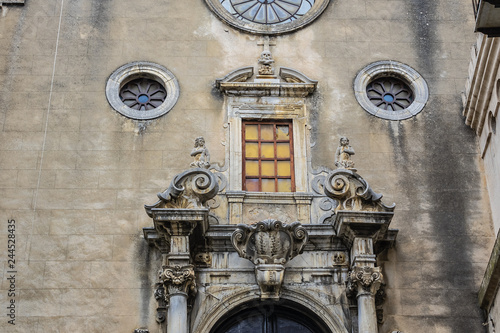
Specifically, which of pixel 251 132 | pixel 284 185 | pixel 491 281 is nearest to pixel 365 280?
pixel 491 281

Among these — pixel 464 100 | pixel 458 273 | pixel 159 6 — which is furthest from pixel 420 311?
pixel 159 6

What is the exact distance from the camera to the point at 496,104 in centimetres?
1709

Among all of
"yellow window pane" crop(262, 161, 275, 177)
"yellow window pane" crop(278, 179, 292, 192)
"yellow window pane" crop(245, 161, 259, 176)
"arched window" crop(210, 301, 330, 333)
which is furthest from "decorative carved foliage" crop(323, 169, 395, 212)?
"arched window" crop(210, 301, 330, 333)

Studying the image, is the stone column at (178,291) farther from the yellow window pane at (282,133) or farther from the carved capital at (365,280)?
the yellow window pane at (282,133)

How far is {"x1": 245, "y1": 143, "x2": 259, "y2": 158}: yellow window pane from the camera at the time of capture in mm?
18141

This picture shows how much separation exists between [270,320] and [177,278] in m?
1.90

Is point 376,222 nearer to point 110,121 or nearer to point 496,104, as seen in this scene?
point 496,104

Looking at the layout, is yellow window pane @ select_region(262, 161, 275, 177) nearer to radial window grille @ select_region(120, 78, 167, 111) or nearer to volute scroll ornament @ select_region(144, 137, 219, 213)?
volute scroll ornament @ select_region(144, 137, 219, 213)

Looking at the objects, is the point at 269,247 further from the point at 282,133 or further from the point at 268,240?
the point at 282,133

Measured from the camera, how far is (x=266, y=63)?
18984 mm

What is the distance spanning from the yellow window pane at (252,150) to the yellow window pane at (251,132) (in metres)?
0.15

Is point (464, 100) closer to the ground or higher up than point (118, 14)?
closer to the ground

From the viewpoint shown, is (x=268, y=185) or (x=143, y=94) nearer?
(x=268, y=185)

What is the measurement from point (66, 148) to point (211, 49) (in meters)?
3.48
